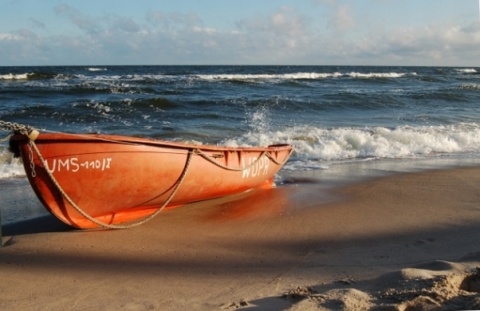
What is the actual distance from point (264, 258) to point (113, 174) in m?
1.66

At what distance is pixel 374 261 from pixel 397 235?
842mm

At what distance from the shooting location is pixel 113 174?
4.60 m

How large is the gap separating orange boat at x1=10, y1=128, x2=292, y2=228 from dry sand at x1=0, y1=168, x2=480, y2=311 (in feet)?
0.68

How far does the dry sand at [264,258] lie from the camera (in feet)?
10.2

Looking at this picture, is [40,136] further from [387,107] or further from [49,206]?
[387,107]

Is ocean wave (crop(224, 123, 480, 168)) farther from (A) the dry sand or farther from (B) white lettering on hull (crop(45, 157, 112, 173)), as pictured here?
(B) white lettering on hull (crop(45, 157, 112, 173))

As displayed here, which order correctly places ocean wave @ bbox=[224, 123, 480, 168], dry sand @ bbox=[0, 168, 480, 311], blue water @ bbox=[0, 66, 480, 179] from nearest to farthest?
1. dry sand @ bbox=[0, 168, 480, 311]
2. ocean wave @ bbox=[224, 123, 480, 168]
3. blue water @ bbox=[0, 66, 480, 179]

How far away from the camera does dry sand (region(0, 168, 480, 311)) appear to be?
3.11m

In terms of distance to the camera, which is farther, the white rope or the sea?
the sea

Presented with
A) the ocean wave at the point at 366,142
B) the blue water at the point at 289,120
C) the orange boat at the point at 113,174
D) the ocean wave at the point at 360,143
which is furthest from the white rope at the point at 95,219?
the ocean wave at the point at 366,142

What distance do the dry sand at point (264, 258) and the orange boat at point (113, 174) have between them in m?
0.21

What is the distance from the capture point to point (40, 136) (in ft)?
13.4

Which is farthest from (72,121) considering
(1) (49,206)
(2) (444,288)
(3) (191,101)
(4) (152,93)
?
(2) (444,288)

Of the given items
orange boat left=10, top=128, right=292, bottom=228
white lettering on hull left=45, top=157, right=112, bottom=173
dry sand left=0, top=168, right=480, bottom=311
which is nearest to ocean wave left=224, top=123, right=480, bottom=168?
dry sand left=0, top=168, right=480, bottom=311
